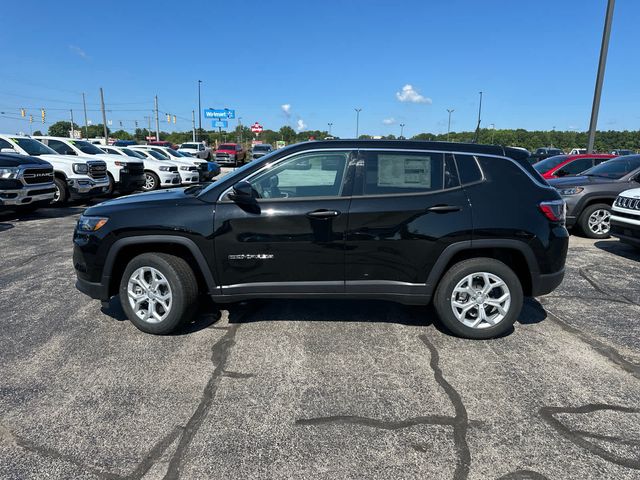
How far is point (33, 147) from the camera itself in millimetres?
12492

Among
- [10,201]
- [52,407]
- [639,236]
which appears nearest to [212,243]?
[52,407]

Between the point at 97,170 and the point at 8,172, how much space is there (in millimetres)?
3410

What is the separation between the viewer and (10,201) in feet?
31.6

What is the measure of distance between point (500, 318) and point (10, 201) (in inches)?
408

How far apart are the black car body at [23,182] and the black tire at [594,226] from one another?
39.4 feet

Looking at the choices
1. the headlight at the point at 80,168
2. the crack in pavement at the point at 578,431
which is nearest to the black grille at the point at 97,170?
the headlight at the point at 80,168

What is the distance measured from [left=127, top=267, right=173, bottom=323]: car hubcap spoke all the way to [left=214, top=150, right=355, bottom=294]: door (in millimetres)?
538

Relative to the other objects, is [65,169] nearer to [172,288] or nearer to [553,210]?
[172,288]

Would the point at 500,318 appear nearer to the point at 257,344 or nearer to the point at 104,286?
the point at 257,344

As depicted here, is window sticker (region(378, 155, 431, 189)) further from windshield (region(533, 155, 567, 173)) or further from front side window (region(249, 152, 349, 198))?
windshield (region(533, 155, 567, 173))

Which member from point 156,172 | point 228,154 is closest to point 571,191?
point 156,172

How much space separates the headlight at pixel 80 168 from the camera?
12109 mm

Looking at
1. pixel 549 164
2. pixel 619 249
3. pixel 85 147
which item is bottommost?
pixel 619 249

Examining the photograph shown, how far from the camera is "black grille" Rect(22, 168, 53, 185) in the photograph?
32.7ft
